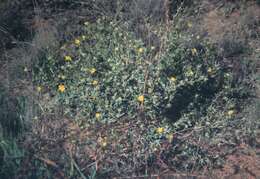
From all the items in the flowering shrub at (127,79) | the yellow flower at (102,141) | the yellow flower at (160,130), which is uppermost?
the flowering shrub at (127,79)

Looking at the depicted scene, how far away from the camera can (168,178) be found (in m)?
3.51

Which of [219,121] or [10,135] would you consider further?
[219,121]

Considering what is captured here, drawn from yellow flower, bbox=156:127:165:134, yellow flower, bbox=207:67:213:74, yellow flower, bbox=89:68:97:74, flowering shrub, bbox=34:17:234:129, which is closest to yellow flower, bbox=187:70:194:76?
flowering shrub, bbox=34:17:234:129

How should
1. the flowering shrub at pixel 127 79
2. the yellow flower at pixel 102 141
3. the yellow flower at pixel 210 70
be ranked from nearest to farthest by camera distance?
the yellow flower at pixel 102 141 < the flowering shrub at pixel 127 79 < the yellow flower at pixel 210 70

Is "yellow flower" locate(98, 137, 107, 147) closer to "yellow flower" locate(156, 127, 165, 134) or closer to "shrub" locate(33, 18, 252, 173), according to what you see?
"shrub" locate(33, 18, 252, 173)

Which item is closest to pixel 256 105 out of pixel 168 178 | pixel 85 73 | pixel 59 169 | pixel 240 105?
pixel 240 105

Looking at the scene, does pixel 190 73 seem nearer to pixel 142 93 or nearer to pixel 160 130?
pixel 142 93

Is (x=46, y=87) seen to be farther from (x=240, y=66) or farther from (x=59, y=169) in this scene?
(x=240, y=66)

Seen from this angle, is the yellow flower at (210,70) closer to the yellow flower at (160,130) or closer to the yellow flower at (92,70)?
the yellow flower at (160,130)

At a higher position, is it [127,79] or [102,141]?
[127,79]

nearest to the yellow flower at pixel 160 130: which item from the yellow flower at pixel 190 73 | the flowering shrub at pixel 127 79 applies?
the flowering shrub at pixel 127 79

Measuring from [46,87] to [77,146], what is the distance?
87cm

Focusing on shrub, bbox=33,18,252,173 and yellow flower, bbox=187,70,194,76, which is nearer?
shrub, bbox=33,18,252,173

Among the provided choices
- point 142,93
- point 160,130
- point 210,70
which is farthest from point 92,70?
point 210,70
